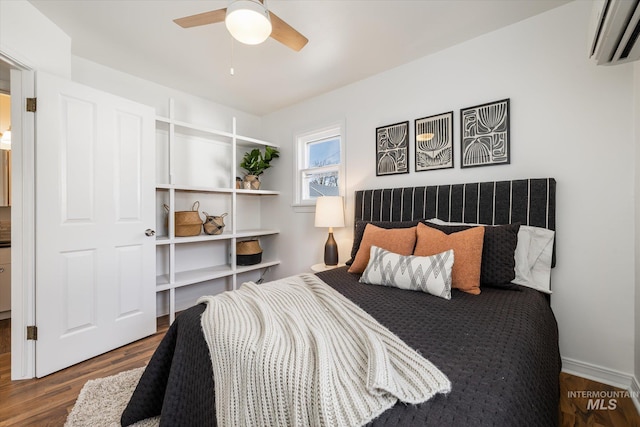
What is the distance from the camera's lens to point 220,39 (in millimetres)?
2150

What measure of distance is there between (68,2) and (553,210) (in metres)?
3.53

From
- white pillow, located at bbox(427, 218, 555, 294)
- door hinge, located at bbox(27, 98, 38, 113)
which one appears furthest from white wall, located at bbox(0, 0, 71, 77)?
white pillow, located at bbox(427, 218, 555, 294)

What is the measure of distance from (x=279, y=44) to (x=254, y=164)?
61.0 inches

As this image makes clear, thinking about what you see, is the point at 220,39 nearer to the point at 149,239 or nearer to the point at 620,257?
the point at 149,239

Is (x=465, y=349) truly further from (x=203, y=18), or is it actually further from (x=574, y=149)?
(x=203, y=18)

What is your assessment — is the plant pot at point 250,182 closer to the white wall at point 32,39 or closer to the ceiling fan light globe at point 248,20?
the white wall at point 32,39

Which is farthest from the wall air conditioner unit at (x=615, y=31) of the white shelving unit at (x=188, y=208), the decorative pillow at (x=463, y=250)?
the white shelving unit at (x=188, y=208)

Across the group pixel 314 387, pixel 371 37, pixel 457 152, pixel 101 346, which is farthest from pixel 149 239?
pixel 457 152

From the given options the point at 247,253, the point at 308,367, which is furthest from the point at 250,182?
the point at 308,367

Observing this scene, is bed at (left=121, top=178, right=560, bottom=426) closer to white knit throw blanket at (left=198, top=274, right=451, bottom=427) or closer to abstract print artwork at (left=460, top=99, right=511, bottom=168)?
white knit throw blanket at (left=198, top=274, right=451, bottom=427)

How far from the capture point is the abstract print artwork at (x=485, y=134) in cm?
202

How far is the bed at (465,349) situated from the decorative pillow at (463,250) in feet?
0.20

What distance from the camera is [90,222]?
2057mm

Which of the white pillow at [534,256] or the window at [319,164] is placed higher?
the window at [319,164]
